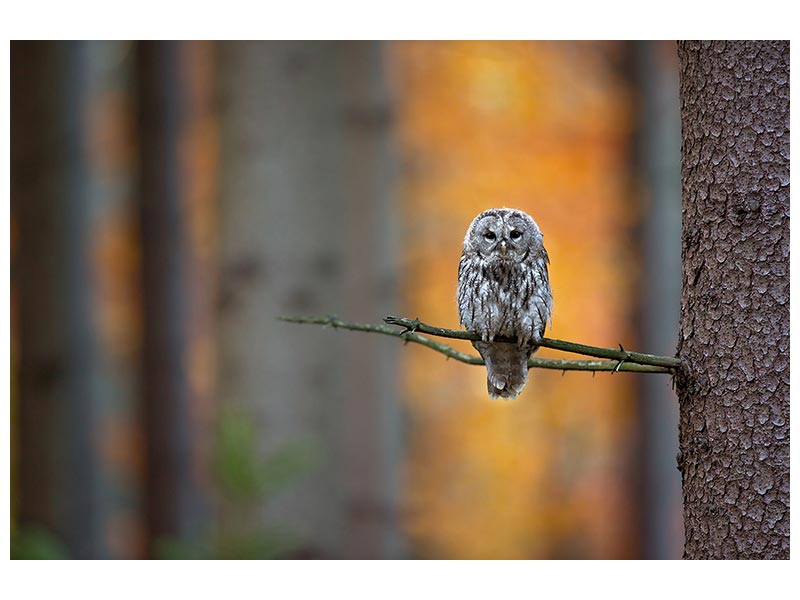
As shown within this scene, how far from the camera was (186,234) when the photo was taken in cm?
666

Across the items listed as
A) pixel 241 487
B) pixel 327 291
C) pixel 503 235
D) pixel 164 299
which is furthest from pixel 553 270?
pixel 503 235

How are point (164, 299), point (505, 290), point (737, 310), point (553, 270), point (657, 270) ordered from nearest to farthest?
point (737, 310)
point (505, 290)
point (657, 270)
point (553, 270)
point (164, 299)

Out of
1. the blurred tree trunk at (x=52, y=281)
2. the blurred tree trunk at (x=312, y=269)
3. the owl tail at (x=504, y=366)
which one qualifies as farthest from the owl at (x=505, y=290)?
the blurred tree trunk at (x=52, y=281)

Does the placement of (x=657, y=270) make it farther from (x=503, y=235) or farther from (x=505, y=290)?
(x=503, y=235)

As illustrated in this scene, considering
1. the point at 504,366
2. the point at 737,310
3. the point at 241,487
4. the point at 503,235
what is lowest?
the point at 241,487

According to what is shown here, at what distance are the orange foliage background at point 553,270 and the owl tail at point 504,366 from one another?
4852 mm

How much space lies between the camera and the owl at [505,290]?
4.84ft

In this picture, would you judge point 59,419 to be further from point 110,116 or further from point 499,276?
point 110,116

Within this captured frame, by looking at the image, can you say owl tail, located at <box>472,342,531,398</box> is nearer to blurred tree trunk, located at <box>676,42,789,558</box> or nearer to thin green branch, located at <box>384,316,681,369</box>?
thin green branch, located at <box>384,316,681,369</box>

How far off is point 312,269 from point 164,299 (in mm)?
2663

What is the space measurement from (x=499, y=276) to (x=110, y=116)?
8.84 m

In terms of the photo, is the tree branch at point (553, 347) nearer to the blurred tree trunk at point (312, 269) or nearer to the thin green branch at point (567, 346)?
the thin green branch at point (567, 346)

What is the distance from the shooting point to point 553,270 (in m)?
6.26
